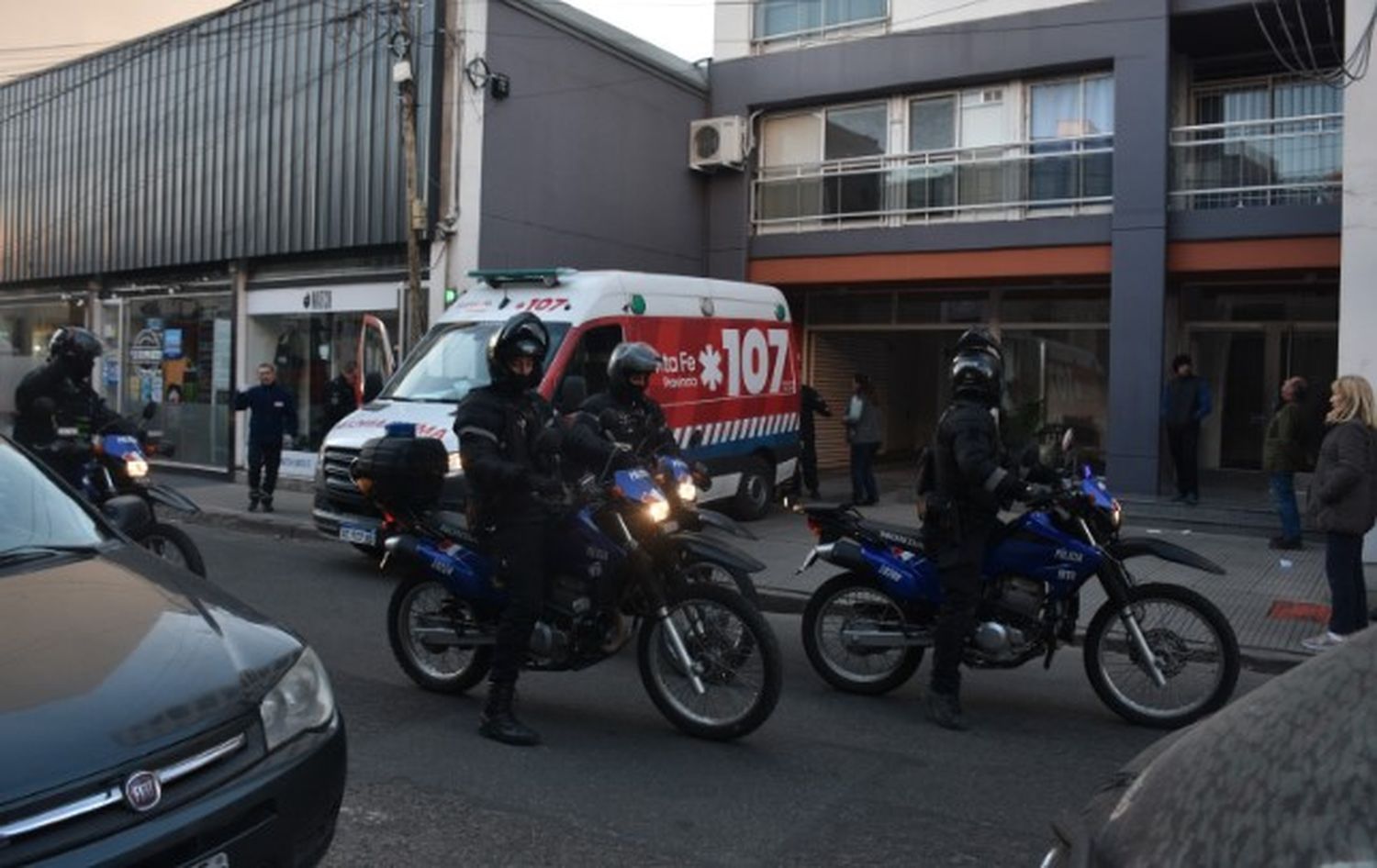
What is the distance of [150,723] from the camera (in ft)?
8.80

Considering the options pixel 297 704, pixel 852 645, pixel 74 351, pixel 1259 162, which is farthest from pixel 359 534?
pixel 1259 162

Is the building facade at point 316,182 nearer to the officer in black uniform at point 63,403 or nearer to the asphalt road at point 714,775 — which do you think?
the officer in black uniform at point 63,403

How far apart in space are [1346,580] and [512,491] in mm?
5449

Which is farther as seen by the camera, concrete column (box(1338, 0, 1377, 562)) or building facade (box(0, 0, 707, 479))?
building facade (box(0, 0, 707, 479))

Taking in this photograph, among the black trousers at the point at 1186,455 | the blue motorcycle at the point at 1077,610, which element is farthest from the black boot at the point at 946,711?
the black trousers at the point at 1186,455

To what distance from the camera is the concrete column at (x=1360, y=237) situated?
428 inches

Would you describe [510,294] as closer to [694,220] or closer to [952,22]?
[694,220]

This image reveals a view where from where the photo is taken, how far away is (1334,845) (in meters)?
1.50

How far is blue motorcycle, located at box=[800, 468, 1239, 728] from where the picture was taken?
560 centimetres

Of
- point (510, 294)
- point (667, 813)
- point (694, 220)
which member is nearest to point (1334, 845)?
point (667, 813)

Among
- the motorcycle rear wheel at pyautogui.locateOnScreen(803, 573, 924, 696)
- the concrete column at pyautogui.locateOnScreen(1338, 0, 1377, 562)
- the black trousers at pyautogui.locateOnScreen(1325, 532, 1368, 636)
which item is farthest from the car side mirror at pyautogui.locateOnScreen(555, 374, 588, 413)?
the concrete column at pyautogui.locateOnScreen(1338, 0, 1377, 562)

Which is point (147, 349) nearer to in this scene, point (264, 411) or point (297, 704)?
point (264, 411)

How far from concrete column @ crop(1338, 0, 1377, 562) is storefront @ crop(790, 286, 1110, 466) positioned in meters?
4.44

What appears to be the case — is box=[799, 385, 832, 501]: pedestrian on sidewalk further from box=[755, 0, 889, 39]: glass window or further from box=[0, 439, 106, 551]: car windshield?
box=[0, 439, 106, 551]: car windshield
